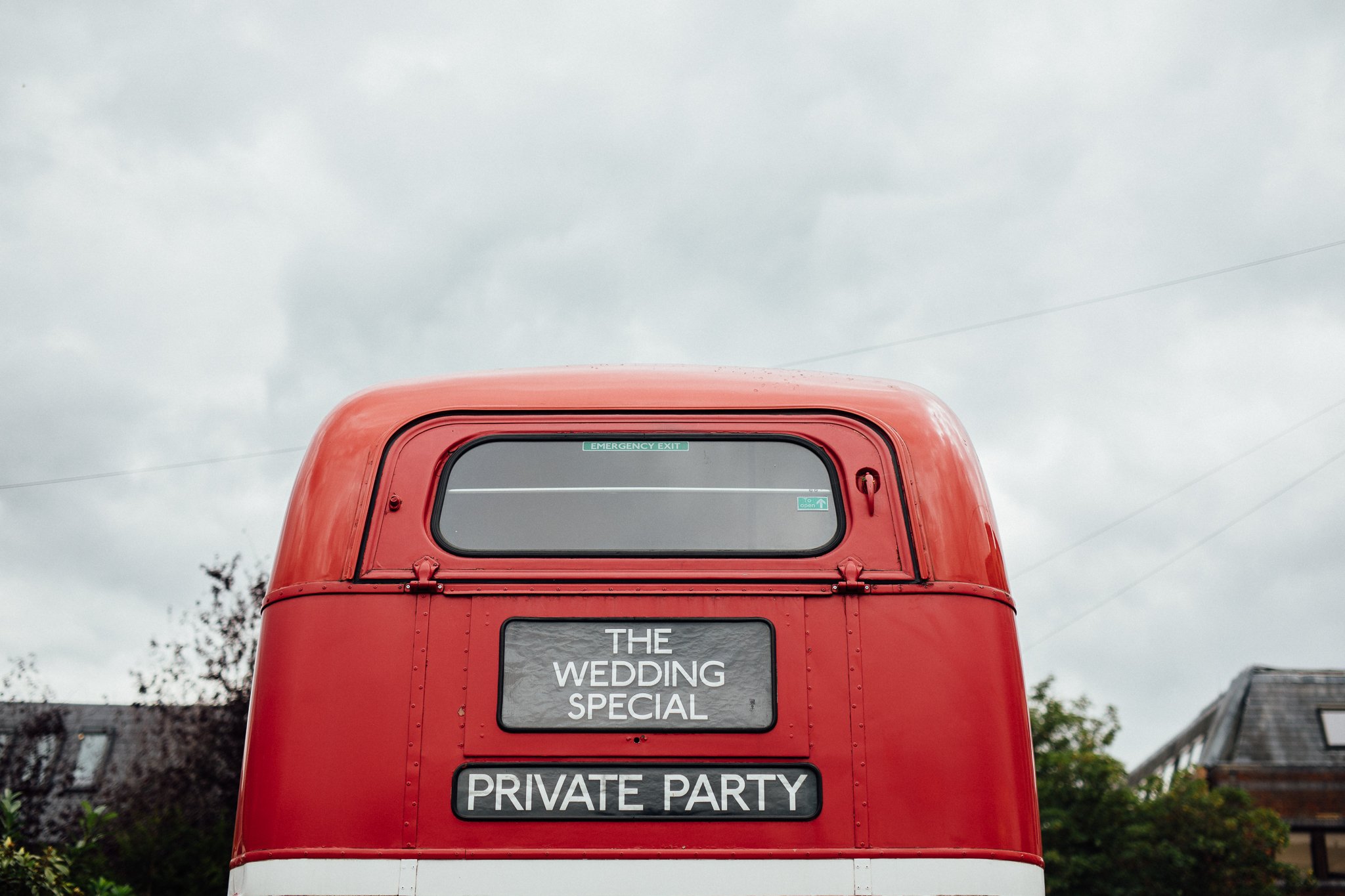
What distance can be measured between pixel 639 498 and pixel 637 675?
0.66m

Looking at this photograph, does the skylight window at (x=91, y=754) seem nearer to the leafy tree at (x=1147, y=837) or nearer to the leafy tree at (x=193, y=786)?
the leafy tree at (x=193, y=786)

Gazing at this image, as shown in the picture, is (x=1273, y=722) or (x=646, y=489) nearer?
(x=646, y=489)

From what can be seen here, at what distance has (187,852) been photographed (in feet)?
41.4

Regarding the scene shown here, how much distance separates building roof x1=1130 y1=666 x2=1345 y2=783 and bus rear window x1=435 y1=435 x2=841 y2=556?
96.1 ft

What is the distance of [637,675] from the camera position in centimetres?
373

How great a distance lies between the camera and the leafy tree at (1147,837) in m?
18.2

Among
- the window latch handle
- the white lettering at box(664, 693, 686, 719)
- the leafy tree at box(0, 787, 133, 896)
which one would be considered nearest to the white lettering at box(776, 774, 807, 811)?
the white lettering at box(664, 693, 686, 719)

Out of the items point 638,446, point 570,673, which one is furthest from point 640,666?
point 638,446

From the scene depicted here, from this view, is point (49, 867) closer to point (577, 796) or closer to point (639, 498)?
point (577, 796)

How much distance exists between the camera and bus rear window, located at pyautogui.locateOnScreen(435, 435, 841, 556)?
156 inches

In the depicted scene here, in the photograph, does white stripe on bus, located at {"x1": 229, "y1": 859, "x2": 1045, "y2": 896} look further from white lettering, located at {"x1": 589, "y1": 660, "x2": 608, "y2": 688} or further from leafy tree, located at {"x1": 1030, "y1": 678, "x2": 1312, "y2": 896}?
leafy tree, located at {"x1": 1030, "y1": 678, "x2": 1312, "y2": 896}

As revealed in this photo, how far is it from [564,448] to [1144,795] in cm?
2087

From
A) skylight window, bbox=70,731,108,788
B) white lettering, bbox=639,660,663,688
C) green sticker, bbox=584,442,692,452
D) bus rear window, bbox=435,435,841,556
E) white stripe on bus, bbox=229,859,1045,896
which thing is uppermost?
skylight window, bbox=70,731,108,788

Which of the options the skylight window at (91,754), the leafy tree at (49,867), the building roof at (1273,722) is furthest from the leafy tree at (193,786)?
the building roof at (1273,722)
